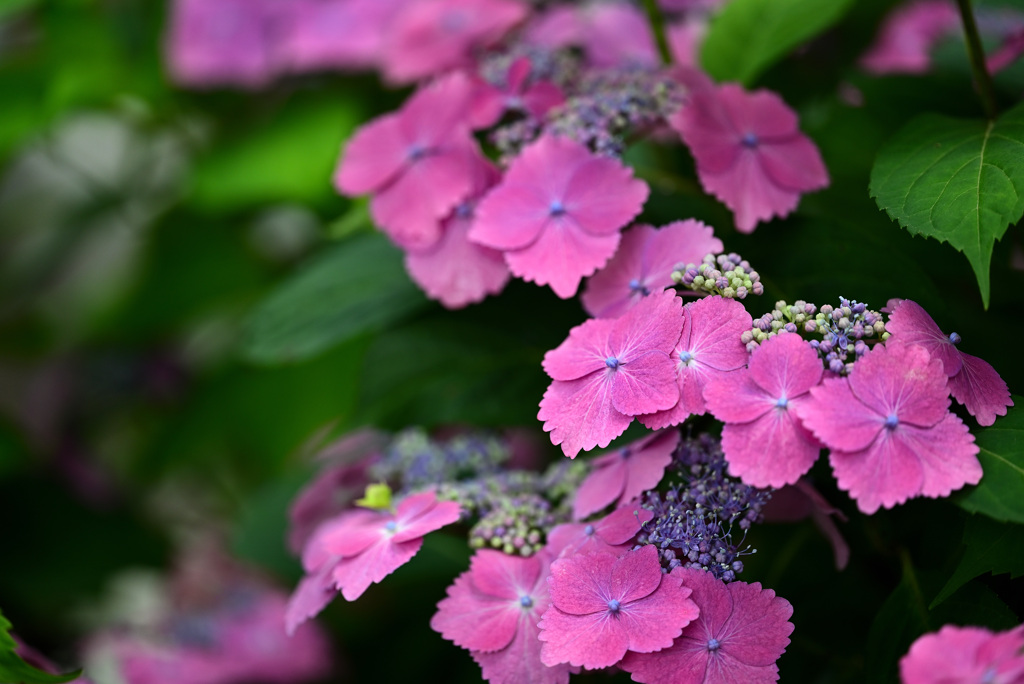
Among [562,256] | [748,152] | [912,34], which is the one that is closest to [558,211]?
[562,256]

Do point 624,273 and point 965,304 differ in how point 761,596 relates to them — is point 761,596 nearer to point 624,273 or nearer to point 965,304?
point 624,273

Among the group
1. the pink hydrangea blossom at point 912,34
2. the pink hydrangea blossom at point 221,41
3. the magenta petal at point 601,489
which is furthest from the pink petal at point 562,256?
the pink hydrangea blossom at point 221,41

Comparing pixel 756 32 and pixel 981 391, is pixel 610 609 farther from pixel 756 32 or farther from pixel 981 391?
pixel 756 32

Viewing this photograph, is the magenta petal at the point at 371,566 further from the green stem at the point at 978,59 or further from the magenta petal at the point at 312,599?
the green stem at the point at 978,59

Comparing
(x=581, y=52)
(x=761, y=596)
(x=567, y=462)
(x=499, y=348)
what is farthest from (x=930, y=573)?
(x=581, y=52)

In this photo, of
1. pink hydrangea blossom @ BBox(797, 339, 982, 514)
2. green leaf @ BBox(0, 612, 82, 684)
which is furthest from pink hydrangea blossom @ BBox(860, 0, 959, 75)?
green leaf @ BBox(0, 612, 82, 684)
